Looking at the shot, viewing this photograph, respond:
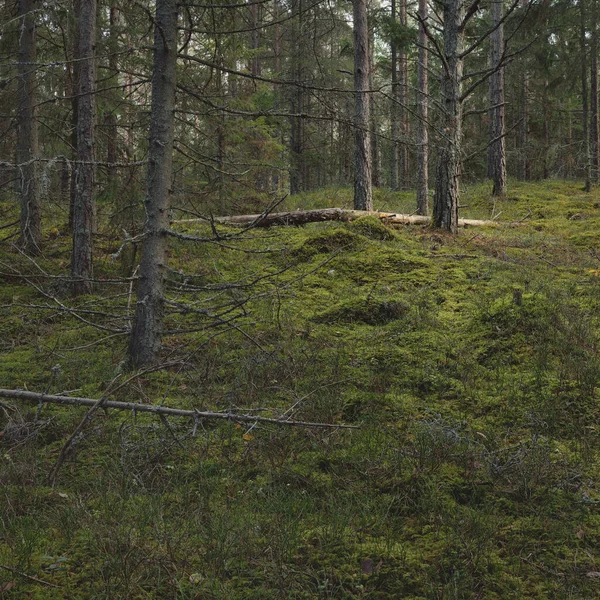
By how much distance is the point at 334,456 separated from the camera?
415cm

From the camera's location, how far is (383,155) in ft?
119

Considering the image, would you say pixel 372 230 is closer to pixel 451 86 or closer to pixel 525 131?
pixel 451 86

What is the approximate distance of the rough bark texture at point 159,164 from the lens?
5.53 metres

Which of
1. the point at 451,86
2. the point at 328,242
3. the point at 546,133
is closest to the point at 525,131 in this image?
the point at 546,133

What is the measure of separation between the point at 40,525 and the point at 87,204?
7001 mm

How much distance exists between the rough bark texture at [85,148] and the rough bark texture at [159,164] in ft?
13.2

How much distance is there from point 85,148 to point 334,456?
24.6ft

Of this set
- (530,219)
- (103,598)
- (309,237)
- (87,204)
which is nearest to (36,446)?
(103,598)

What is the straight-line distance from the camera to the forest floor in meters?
2.89

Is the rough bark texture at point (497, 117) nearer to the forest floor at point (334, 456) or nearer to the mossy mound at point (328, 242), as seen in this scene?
the mossy mound at point (328, 242)

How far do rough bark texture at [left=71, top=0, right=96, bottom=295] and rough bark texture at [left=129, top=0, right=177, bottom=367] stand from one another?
4.03 metres

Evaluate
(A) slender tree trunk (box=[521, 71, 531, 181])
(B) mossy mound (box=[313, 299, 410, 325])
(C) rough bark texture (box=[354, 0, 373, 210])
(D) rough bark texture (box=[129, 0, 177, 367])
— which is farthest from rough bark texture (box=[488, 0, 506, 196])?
(D) rough bark texture (box=[129, 0, 177, 367])

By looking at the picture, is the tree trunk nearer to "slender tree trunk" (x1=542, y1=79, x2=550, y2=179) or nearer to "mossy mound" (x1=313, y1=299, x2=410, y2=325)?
"slender tree trunk" (x1=542, y1=79, x2=550, y2=179)

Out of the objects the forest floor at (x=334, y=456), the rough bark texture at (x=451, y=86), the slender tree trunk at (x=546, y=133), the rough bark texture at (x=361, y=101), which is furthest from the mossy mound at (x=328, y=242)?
the slender tree trunk at (x=546, y=133)
